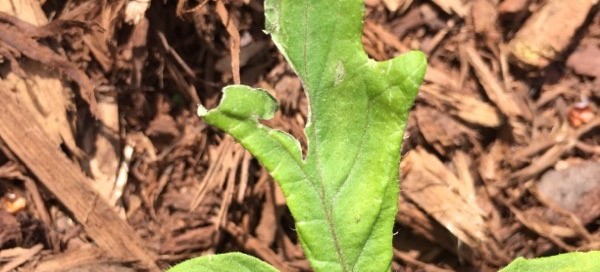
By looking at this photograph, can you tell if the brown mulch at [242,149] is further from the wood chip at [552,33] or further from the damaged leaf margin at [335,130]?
the damaged leaf margin at [335,130]

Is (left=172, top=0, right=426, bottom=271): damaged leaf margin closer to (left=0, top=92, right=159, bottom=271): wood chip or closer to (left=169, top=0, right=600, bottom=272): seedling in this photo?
(left=169, top=0, right=600, bottom=272): seedling

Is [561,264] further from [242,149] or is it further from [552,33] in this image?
[242,149]

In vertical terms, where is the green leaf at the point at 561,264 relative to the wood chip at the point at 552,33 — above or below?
below

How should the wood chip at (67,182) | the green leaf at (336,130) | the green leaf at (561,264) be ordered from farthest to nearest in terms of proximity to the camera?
the wood chip at (67,182)
the green leaf at (561,264)
the green leaf at (336,130)

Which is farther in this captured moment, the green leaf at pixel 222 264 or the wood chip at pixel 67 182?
the wood chip at pixel 67 182

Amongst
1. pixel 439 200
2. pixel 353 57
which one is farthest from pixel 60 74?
pixel 439 200

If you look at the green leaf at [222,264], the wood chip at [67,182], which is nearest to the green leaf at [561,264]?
the green leaf at [222,264]
